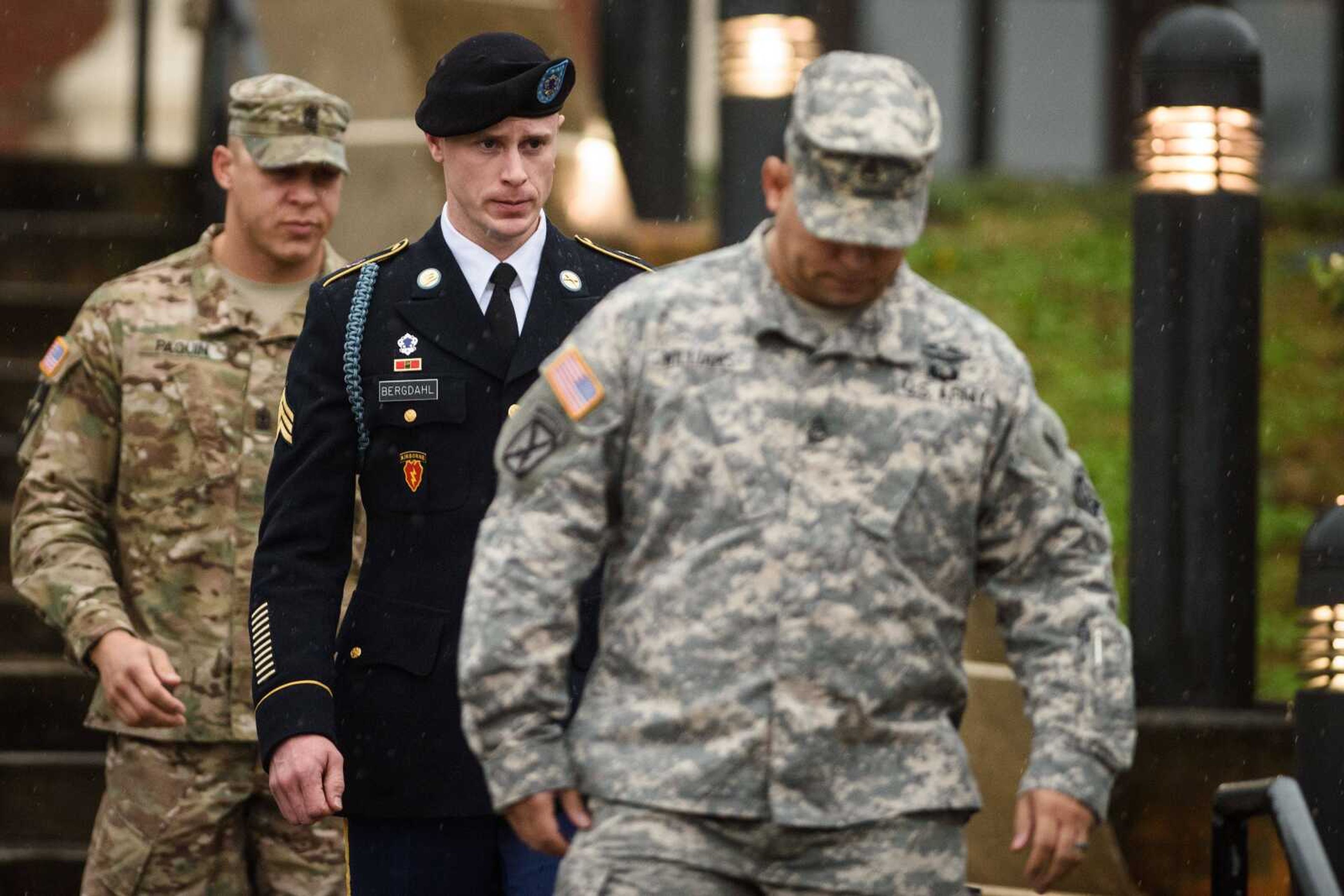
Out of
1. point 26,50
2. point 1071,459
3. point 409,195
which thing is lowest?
point 1071,459

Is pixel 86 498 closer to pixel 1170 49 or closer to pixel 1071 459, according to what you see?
pixel 1071 459

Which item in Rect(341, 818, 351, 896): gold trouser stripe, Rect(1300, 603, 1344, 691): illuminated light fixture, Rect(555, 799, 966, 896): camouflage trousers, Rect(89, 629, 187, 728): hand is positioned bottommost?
Rect(341, 818, 351, 896): gold trouser stripe

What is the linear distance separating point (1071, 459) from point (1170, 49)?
4.10m

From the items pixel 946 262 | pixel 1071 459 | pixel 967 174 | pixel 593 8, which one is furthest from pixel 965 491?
pixel 967 174

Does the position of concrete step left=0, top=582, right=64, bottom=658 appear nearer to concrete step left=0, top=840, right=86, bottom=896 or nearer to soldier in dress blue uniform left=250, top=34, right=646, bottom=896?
concrete step left=0, top=840, right=86, bottom=896

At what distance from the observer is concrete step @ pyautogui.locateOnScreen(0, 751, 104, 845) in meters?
7.91

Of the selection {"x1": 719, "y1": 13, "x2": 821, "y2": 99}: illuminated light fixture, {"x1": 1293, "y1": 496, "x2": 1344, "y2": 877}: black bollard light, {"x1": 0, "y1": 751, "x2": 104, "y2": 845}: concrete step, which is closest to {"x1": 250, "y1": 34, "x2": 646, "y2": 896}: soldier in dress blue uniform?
{"x1": 1293, "y1": 496, "x2": 1344, "y2": 877}: black bollard light

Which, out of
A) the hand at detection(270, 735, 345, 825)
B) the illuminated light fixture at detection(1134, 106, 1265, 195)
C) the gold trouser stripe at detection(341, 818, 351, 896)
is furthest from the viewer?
the illuminated light fixture at detection(1134, 106, 1265, 195)

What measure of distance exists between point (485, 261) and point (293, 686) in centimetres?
92

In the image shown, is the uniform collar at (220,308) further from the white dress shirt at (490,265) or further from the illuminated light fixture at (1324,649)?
the illuminated light fixture at (1324,649)

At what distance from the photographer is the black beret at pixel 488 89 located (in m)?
4.89

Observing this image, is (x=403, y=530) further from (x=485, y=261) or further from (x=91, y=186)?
(x=91, y=186)

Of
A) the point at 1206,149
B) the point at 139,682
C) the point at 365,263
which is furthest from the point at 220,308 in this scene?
the point at 1206,149

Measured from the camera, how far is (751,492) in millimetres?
3836
